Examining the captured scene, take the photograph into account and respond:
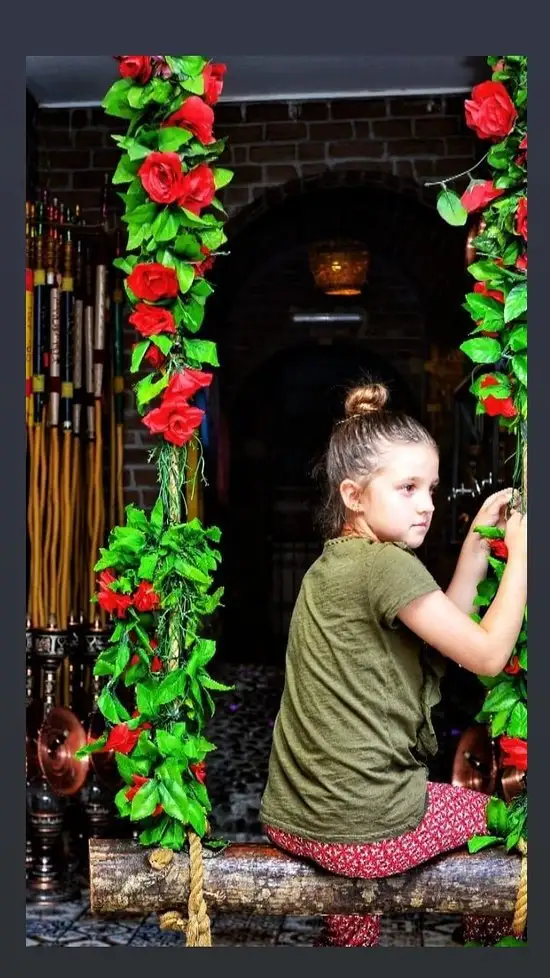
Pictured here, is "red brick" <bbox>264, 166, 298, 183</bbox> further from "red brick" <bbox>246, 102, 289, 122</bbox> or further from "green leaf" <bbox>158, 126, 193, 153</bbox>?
"green leaf" <bbox>158, 126, 193, 153</bbox>

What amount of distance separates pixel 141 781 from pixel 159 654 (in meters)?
0.24

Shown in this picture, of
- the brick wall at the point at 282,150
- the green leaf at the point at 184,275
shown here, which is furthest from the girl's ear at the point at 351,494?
the brick wall at the point at 282,150

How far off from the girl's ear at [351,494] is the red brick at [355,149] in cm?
274

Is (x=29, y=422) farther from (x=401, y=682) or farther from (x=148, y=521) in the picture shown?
(x=401, y=682)

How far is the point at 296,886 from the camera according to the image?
2.37m

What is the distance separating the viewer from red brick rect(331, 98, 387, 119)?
193 inches

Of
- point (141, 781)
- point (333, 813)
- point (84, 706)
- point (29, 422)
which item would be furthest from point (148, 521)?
point (84, 706)

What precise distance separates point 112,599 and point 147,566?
11 cm

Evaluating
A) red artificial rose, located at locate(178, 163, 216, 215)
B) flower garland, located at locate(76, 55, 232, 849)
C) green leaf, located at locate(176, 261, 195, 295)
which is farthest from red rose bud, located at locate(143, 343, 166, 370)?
red artificial rose, located at locate(178, 163, 216, 215)

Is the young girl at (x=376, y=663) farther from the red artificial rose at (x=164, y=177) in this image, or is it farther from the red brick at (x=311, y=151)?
the red brick at (x=311, y=151)

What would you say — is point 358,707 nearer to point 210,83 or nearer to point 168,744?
point 168,744

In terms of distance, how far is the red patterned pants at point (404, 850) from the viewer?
7.69 ft

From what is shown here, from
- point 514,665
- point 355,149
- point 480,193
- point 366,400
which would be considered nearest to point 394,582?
point 514,665

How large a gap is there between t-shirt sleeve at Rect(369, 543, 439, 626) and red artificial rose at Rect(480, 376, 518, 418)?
1.05 feet
